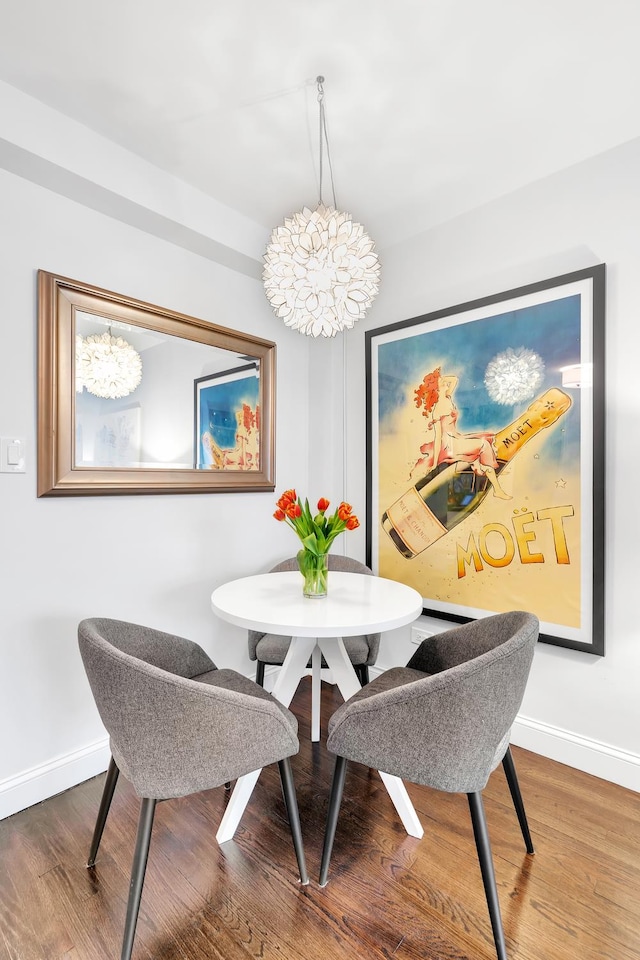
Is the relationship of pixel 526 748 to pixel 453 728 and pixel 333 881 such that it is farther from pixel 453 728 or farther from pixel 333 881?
pixel 453 728

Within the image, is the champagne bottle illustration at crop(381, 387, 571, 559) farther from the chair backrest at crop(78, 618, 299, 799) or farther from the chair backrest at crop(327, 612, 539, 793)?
the chair backrest at crop(78, 618, 299, 799)

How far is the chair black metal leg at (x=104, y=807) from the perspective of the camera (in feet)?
4.73

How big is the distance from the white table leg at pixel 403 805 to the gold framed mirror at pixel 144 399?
149 centimetres

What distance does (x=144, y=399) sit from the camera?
7.02 feet

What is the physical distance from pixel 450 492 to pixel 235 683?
135 centimetres

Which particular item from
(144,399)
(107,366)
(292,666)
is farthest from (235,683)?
(107,366)

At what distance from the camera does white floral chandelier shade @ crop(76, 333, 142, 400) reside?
1.95 m

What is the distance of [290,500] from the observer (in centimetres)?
180

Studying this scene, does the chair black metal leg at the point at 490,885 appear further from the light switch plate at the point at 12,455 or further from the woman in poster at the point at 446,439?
the light switch plate at the point at 12,455

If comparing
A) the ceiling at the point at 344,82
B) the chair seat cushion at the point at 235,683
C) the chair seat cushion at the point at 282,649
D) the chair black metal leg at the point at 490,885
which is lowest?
the chair black metal leg at the point at 490,885

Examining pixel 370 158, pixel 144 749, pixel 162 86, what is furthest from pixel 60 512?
pixel 370 158

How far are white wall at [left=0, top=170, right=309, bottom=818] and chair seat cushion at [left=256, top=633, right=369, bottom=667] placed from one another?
0.38 meters

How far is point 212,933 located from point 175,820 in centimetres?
49

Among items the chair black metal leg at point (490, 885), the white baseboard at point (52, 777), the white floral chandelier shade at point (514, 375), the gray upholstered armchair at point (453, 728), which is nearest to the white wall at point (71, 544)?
the white baseboard at point (52, 777)
